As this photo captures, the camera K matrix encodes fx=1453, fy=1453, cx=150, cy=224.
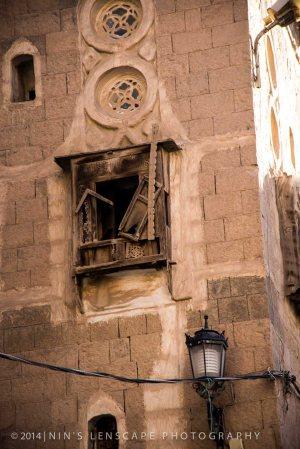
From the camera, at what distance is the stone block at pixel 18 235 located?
57.9 ft

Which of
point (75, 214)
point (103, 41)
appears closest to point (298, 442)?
point (75, 214)

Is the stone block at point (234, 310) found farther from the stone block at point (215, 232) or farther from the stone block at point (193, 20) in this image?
the stone block at point (193, 20)

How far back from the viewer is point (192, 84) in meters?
17.7

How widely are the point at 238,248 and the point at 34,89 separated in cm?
360

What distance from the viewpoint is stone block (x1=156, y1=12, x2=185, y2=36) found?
18.0m

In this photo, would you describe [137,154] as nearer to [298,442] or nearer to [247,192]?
[247,192]

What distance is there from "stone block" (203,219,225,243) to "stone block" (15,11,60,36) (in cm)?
343

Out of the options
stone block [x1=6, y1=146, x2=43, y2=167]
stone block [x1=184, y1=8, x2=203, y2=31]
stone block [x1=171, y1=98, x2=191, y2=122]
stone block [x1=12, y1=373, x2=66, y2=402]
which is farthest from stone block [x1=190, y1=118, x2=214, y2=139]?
stone block [x1=12, y1=373, x2=66, y2=402]

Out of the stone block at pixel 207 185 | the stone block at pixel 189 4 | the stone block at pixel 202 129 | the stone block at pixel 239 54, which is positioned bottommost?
the stone block at pixel 207 185

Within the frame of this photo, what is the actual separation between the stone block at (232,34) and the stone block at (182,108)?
2.67 ft

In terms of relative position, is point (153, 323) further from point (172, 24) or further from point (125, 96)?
point (172, 24)

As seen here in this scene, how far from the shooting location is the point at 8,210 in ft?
58.6

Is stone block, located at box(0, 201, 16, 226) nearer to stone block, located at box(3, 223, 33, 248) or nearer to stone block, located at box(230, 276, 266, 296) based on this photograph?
stone block, located at box(3, 223, 33, 248)

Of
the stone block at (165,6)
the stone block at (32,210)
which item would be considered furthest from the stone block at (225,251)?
the stone block at (165,6)
